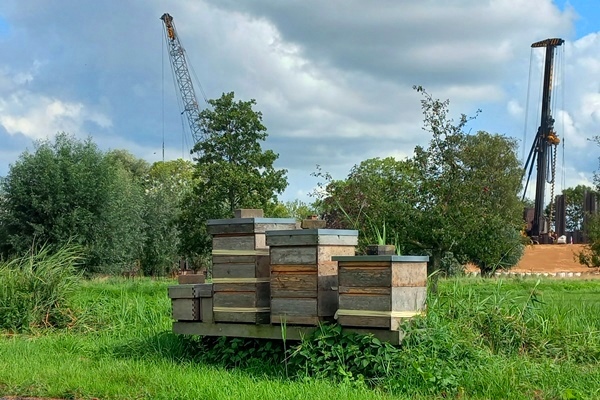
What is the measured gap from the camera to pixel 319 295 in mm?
8180

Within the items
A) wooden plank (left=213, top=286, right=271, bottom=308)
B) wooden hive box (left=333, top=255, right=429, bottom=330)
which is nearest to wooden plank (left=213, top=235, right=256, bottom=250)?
wooden plank (left=213, top=286, right=271, bottom=308)

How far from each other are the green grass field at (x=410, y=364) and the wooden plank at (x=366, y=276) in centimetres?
62

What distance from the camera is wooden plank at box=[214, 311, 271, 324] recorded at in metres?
8.71

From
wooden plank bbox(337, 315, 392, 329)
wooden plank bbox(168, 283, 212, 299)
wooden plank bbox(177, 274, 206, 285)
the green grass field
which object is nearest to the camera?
the green grass field

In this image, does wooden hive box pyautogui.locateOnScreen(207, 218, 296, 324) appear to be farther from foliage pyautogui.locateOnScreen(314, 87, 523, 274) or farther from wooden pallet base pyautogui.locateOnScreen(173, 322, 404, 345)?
foliage pyautogui.locateOnScreen(314, 87, 523, 274)

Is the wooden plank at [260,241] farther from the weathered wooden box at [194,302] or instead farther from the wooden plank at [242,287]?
the weathered wooden box at [194,302]

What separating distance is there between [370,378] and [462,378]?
1.00 m

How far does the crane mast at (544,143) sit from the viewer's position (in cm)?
5703

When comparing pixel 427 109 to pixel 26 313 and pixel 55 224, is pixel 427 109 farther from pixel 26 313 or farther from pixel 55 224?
pixel 55 224

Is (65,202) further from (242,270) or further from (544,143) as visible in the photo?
(544,143)

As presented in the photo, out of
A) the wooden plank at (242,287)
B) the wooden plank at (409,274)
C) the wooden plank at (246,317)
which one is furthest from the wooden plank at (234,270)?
the wooden plank at (409,274)

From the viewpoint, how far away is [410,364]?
24.0 feet

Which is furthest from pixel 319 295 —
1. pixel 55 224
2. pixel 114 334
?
pixel 55 224

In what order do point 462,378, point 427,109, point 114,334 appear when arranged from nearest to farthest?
point 462,378
point 114,334
point 427,109
